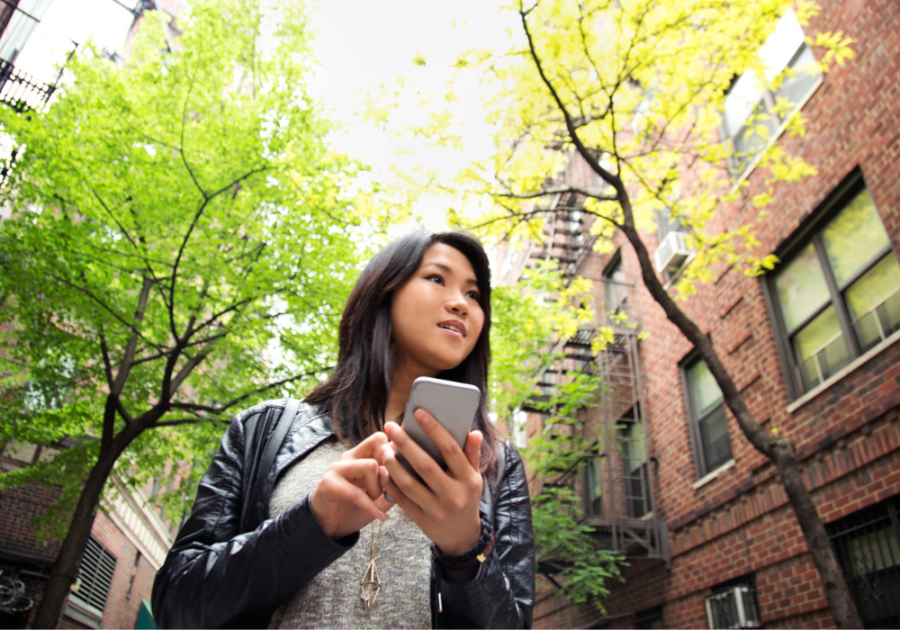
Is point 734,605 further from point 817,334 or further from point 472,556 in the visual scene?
point 472,556

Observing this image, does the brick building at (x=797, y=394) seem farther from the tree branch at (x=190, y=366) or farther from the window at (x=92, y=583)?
the window at (x=92, y=583)

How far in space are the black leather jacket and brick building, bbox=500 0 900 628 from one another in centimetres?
624

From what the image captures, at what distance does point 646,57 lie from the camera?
712cm

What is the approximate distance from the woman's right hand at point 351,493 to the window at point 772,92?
823cm

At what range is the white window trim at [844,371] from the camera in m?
6.35

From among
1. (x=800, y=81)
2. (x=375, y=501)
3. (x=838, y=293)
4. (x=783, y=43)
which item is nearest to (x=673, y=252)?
(x=800, y=81)

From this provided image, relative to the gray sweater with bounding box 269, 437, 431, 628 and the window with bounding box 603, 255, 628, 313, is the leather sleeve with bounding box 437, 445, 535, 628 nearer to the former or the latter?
the gray sweater with bounding box 269, 437, 431, 628

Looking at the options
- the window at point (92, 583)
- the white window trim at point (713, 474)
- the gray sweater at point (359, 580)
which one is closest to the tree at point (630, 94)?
the white window trim at point (713, 474)

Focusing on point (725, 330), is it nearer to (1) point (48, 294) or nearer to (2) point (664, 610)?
(2) point (664, 610)

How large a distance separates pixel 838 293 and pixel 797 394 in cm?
146

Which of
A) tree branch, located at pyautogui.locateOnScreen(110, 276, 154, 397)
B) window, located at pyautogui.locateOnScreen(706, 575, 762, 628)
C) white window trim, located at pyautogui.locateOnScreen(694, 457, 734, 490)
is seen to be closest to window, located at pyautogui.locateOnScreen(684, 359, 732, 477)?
white window trim, located at pyautogui.locateOnScreen(694, 457, 734, 490)

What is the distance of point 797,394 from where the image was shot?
26.1ft

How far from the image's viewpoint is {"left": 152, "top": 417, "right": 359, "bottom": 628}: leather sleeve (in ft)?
3.70

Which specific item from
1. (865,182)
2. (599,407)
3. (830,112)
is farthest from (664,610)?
(830,112)
